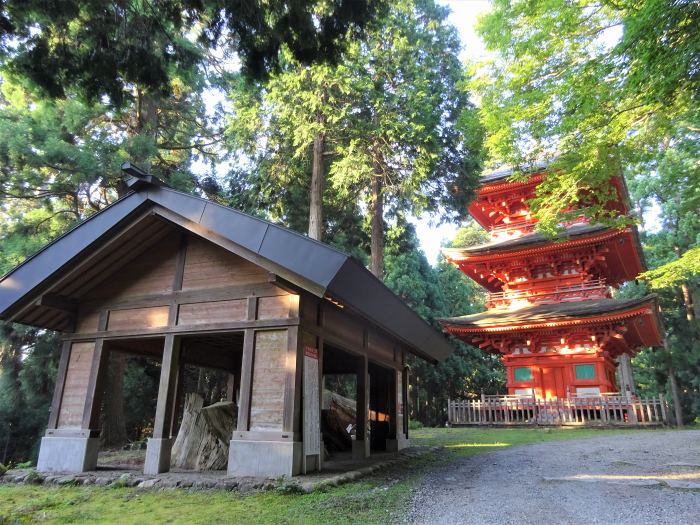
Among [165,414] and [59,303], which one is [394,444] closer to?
[165,414]

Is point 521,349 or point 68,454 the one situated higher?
point 521,349

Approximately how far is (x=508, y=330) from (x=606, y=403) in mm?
3901

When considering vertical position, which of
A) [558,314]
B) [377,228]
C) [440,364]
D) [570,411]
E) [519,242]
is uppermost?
[519,242]

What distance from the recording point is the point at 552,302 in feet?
59.9

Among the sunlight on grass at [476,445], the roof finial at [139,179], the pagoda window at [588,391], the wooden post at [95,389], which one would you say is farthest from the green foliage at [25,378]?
the pagoda window at [588,391]

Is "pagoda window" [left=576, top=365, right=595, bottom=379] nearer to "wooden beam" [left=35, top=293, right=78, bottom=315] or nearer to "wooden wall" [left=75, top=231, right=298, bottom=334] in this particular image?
"wooden wall" [left=75, top=231, right=298, bottom=334]

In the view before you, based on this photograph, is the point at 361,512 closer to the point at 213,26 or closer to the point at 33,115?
the point at 213,26

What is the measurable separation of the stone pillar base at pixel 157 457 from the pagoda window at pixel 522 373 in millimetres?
14859

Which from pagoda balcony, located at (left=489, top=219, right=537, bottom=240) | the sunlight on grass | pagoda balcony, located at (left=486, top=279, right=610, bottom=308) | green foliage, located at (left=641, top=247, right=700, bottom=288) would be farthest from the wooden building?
pagoda balcony, located at (left=489, top=219, right=537, bottom=240)

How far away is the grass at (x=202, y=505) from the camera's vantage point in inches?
164

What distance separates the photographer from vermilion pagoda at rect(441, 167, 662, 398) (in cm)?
1627

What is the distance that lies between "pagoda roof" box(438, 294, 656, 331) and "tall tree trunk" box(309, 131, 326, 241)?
26.9ft

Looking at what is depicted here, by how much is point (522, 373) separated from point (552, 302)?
10.0 feet

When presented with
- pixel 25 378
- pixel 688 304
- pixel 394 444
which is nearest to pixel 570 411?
pixel 394 444
